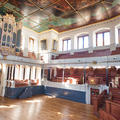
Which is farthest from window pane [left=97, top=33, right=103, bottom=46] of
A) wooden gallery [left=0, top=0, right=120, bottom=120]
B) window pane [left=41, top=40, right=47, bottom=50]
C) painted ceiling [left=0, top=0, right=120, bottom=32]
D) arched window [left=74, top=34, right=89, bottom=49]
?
window pane [left=41, top=40, right=47, bottom=50]

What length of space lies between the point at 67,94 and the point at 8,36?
7269 millimetres

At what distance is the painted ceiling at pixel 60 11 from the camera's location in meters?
8.24

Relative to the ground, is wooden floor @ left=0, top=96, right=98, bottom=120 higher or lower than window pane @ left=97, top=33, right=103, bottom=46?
lower

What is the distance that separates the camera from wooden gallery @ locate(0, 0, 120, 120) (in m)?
8.09

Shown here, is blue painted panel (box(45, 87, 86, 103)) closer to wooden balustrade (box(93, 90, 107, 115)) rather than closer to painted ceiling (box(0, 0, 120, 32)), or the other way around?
wooden balustrade (box(93, 90, 107, 115))

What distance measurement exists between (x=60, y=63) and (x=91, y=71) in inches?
126

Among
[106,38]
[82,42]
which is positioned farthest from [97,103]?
[82,42]

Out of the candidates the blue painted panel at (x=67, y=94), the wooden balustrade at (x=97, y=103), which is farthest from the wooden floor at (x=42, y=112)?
the blue painted panel at (x=67, y=94)

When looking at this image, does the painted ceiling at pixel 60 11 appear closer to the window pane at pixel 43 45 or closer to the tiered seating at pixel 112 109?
the window pane at pixel 43 45

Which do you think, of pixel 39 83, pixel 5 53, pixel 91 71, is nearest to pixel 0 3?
pixel 5 53

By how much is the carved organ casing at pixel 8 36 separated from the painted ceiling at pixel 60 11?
84 cm

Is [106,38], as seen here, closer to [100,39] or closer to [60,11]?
[100,39]

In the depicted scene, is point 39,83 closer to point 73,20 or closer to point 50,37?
point 50,37

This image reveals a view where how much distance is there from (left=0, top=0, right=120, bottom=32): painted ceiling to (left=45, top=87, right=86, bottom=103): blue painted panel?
264 inches
